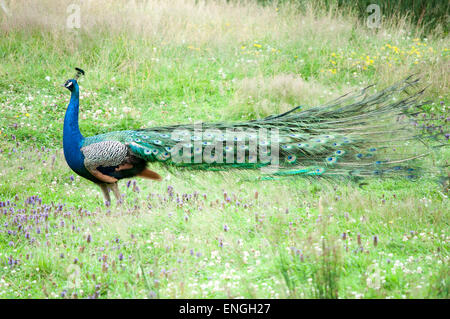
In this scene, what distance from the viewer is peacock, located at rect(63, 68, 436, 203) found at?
5.57m

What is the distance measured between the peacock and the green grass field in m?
0.21

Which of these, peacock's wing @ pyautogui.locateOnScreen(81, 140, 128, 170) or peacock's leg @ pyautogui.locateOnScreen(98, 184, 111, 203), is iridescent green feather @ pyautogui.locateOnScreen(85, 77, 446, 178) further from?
peacock's leg @ pyautogui.locateOnScreen(98, 184, 111, 203)

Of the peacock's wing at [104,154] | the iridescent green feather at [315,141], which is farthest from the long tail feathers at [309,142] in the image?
the peacock's wing at [104,154]

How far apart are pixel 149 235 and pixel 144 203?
0.81m

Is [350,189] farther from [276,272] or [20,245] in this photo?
[20,245]

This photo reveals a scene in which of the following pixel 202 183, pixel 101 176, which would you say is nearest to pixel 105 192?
pixel 101 176

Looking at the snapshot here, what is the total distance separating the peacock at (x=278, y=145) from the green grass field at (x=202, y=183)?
0.68 feet

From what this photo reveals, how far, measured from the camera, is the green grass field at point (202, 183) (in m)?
4.16

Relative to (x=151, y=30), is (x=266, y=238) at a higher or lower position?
lower

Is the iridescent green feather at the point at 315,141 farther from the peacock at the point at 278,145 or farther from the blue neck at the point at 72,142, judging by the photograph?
the blue neck at the point at 72,142

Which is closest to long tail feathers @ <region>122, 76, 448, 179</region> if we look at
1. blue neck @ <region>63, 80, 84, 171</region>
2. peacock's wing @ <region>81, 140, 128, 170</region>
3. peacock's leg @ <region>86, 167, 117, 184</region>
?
peacock's wing @ <region>81, 140, 128, 170</region>

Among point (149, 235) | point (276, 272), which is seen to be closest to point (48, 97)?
point (149, 235)
